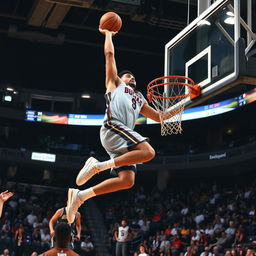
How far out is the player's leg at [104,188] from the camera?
5.30m

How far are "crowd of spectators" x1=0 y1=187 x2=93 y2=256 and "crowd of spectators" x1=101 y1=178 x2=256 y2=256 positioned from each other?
233 cm

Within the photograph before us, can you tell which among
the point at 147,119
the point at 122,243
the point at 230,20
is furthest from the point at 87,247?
the point at 230,20

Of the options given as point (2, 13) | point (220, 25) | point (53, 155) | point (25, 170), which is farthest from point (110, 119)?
point (25, 170)

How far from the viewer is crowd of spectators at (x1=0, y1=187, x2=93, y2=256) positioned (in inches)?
628

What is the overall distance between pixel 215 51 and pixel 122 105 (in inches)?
92.4

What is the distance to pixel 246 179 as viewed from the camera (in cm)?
2361

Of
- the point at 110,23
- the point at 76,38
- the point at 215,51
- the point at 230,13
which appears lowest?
the point at 110,23

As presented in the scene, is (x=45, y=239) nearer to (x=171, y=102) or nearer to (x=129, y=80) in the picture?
(x=171, y=102)

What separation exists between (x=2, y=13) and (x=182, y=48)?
12.6 meters

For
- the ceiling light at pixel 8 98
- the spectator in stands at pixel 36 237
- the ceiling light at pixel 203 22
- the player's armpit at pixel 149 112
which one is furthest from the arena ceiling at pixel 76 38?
the player's armpit at pixel 149 112

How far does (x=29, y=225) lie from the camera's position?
19.5 metres

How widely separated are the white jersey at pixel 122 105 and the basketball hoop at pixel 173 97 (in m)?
1.09

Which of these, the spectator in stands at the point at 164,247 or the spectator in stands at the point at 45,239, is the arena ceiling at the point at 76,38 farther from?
the spectator in stands at the point at 45,239

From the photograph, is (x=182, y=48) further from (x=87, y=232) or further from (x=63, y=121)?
(x=63, y=121)
